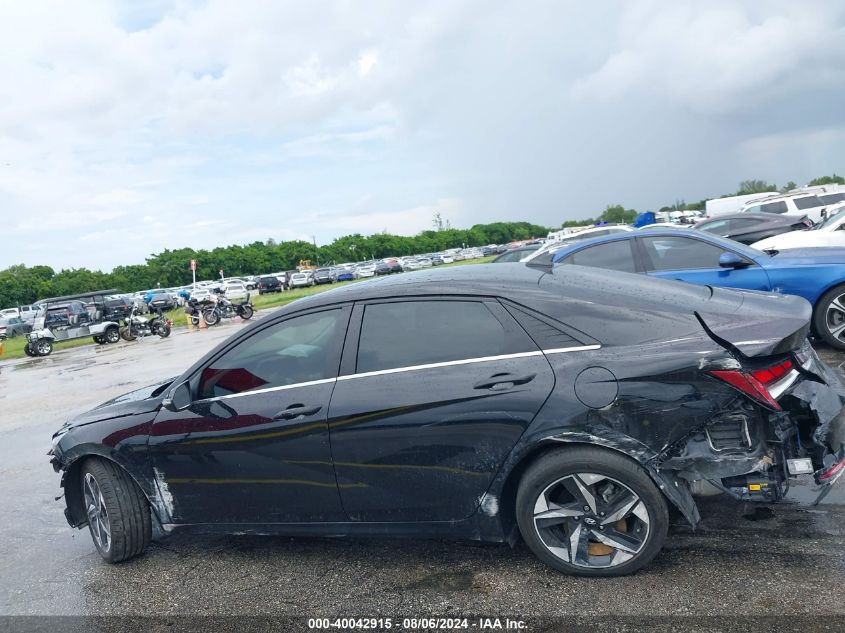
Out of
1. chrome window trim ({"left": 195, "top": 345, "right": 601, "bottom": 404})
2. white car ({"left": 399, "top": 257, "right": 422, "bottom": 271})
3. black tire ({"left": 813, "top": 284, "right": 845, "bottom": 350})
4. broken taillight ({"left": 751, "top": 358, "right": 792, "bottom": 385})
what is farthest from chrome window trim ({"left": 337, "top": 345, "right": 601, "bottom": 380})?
white car ({"left": 399, "top": 257, "right": 422, "bottom": 271})

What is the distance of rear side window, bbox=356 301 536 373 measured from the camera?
3457 mm

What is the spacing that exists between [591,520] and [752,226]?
16753 millimetres

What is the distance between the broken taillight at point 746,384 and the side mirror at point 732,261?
4.71 metres

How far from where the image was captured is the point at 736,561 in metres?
3.39

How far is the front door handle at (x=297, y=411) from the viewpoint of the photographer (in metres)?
3.60

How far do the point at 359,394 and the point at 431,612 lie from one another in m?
1.10

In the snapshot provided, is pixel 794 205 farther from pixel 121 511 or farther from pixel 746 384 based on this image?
pixel 121 511

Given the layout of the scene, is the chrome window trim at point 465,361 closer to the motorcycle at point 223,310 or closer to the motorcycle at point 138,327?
the motorcycle at point 138,327

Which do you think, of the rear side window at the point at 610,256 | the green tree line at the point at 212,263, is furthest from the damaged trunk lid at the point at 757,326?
the green tree line at the point at 212,263

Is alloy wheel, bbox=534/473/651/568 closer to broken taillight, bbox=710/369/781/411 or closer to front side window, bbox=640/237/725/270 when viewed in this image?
broken taillight, bbox=710/369/781/411

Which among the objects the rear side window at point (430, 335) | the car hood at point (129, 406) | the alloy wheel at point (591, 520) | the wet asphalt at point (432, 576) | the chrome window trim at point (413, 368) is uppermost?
the rear side window at point (430, 335)

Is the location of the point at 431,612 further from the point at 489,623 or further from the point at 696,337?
the point at 696,337

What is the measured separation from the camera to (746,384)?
310cm

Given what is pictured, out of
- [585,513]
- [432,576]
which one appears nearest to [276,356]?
[432,576]
